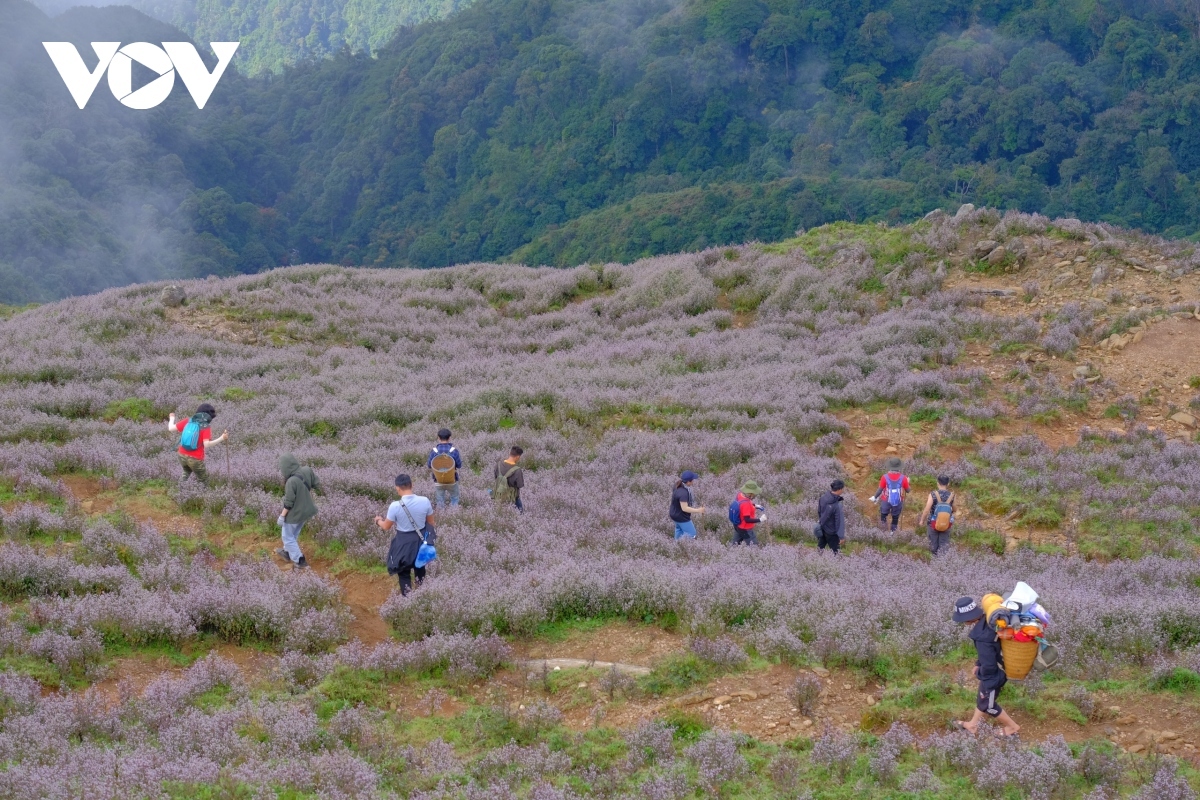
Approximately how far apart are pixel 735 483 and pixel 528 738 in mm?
8111

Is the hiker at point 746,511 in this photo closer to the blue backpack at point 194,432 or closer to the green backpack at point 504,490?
the green backpack at point 504,490

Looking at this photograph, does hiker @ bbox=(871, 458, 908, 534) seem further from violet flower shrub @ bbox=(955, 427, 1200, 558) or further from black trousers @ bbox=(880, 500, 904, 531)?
violet flower shrub @ bbox=(955, 427, 1200, 558)

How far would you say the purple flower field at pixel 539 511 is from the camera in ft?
21.9

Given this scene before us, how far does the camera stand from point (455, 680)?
8.23 meters

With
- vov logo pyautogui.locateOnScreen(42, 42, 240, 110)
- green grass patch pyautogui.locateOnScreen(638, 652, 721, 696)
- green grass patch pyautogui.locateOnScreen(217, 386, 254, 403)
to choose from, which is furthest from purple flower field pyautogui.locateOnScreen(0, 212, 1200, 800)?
vov logo pyautogui.locateOnScreen(42, 42, 240, 110)

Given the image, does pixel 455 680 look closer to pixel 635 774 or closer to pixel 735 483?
pixel 635 774

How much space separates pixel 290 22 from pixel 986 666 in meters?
172

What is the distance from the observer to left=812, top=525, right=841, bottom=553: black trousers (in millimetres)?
12039

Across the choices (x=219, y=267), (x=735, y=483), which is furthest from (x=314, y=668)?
(x=219, y=267)

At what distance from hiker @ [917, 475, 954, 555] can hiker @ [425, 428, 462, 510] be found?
6.10 metres

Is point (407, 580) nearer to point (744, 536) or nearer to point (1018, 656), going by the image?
point (744, 536)

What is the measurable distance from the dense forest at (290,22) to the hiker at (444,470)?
145215mm

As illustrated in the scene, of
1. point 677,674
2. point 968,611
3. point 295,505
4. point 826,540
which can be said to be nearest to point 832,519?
point 826,540

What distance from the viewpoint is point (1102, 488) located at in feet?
46.9
